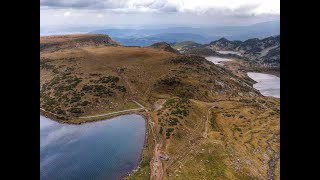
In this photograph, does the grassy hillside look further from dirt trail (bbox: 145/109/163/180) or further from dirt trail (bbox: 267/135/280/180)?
dirt trail (bbox: 267/135/280/180)

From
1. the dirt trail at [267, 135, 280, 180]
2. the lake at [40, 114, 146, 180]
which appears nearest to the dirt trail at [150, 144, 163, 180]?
the lake at [40, 114, 146, 180]

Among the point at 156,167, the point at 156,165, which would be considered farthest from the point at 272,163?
the point at 156,167

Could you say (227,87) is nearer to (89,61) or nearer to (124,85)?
(124,85)

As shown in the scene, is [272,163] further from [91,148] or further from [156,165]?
[91,148]

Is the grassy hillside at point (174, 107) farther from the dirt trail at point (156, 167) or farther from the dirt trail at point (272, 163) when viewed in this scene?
the dirt trail at point (272, 163)
